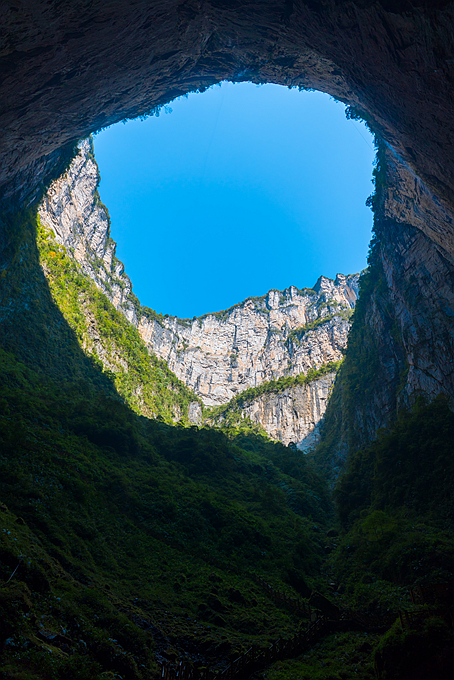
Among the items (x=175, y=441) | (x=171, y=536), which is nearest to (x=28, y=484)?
(x=171, y=536)

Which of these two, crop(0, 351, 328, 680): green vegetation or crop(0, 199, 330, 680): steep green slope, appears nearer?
crop(0, 351, 328, 680): green vegetation

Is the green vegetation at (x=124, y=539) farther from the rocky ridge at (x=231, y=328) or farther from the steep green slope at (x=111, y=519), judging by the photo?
the rocky ridge at (x=231, y=328)

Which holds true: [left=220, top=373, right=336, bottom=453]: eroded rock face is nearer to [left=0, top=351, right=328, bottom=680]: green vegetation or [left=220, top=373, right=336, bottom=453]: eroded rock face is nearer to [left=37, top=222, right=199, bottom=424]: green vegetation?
[left=37, top=222, right=199, bottom=424]: green vegetation

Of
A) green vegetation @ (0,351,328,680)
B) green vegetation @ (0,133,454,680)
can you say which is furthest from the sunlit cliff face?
green vegetation @ (0,351,328,680)

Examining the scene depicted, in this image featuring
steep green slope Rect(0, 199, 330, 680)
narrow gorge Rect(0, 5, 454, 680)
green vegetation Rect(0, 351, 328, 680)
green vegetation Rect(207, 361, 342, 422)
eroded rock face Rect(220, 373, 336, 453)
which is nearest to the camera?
green vegetation Rect(0, 351, 328, 680)

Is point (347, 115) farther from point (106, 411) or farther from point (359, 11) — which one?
point (106, 411)

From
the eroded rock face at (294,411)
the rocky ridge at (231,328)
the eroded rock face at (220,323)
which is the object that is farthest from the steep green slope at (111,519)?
the eroded rock face at (220,323)
